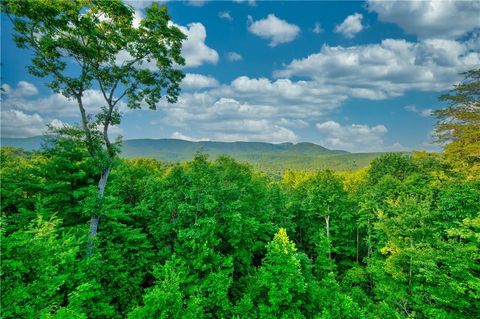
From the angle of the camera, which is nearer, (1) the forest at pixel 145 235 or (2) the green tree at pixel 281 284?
(1) the forest at pixel 145 235

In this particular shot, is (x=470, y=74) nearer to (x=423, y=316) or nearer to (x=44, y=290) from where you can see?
(x=423, y=316)

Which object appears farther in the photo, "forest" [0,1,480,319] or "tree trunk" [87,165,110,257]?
"tree trunk" [87,165,110,257]

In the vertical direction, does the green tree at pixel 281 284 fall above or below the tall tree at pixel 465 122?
below

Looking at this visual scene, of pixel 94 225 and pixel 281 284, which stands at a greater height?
pixel 94 225

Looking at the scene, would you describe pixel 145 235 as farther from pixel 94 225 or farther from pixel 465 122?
pixel 465 122

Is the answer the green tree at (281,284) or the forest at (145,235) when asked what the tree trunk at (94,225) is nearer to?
the forest at (145,235)

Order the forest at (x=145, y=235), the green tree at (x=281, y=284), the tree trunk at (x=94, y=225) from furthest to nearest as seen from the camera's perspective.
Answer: the green tree at (x=281, y=284), the tree trunk at (x=94, y=225), the forest at (x=145, y=235)

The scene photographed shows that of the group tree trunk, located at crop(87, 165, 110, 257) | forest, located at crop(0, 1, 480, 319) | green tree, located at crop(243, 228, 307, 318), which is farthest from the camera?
green tree, located at crop(243, 228, 307, 318)

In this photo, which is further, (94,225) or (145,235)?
(145,235)

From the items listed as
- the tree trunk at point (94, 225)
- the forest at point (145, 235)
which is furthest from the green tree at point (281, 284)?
the tree trunk at point (94, 225)

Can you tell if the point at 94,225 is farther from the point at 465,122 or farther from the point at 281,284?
the point at 465,122

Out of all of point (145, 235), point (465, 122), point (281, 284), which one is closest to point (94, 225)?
point (145, 235)

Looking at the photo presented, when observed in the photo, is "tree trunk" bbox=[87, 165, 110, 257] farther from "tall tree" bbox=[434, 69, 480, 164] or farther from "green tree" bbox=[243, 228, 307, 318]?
"tall tree" bbox=[434, 69, 480, 164]

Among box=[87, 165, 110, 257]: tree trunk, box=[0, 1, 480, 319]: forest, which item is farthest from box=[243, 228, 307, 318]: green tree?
box=[87, 165, 110, 257]: tree trunk
